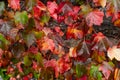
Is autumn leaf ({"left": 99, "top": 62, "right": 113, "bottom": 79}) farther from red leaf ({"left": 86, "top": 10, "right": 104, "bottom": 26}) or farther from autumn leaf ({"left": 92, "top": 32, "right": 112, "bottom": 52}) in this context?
red leaf ({"left": 86, "top": 10, "right": 104, "bottom": 26})

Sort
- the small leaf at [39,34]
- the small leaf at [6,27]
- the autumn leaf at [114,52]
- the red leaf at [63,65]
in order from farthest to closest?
the red leaf at [63,65] < the small leaf at [39,34] < the small leaf at [6,27] < the autumn leaf at [114,52]

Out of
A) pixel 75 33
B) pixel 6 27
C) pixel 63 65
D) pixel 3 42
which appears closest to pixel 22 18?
pixel 6 27

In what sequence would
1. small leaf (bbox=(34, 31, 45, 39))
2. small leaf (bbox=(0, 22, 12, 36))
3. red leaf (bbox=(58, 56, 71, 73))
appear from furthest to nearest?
red leaf (bbox=(58, 56, 71, 73))
small leaf (bbox=(34, 31, 45, 39))
small leaf (bbox=(0, 22, 12, 36))

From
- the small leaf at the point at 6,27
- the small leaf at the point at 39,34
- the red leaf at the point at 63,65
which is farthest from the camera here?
the red leaf at the point at 63,65

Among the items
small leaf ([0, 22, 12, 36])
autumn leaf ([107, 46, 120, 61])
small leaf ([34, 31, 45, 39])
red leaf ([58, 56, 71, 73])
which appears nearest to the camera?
autumn leaf ([107, 46, 120, 61])

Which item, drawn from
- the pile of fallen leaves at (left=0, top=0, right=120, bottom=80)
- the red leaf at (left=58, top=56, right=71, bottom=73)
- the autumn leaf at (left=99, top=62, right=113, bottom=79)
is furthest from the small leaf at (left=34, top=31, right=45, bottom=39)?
the autumn leaf at (left=99, top=62, right=113, bottom=79)

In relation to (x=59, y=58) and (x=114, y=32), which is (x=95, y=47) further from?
(x=114, y=32)

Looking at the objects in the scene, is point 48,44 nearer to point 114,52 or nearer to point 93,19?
point 93,19

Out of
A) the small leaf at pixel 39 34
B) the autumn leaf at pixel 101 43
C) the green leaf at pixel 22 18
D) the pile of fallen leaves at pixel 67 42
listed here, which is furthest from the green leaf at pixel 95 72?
the green leaf at pixel 22 18

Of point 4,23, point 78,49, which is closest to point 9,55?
point 4,23

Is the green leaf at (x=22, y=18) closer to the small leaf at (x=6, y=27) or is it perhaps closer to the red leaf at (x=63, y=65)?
the small leaf at (x=6, y=27)

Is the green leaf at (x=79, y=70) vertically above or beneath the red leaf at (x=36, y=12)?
beneath
